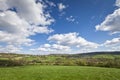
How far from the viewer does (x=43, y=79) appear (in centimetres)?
3903

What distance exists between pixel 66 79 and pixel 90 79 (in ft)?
20.1

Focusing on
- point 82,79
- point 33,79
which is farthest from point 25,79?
point 82,79

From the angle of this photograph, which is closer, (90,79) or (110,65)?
(90,79)

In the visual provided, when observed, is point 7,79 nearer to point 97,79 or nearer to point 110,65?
point 97,79

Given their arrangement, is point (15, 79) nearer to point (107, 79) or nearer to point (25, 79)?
point (25, 79)

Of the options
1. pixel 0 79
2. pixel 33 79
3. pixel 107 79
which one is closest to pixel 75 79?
pixel 107 79

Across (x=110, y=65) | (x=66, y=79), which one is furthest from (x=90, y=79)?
(x=110, y=65)

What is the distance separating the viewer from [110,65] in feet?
327

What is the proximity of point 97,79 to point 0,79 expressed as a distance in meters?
23.8

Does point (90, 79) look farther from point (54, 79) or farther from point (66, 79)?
point (54, 79)

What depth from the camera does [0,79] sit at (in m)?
37.9

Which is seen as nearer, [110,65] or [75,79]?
[75,79]

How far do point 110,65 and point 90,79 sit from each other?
64.5 metres

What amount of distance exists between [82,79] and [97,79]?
378 cm
